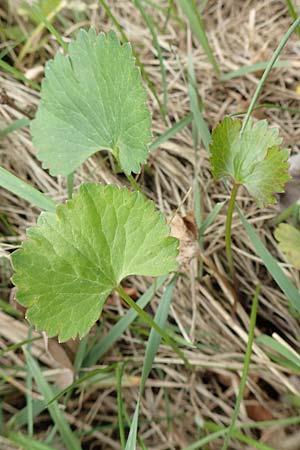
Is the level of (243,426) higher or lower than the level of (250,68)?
lower

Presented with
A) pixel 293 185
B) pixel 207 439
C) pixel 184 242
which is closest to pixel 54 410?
pixel 207 439

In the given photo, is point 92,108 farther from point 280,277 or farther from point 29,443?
point 29,443

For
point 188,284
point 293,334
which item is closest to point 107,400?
point 188,284

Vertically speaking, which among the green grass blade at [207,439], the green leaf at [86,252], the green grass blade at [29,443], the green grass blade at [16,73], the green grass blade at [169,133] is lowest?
the green grass blade at [207,439]

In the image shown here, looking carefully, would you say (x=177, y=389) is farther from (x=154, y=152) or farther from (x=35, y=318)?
(x=154, y=152)

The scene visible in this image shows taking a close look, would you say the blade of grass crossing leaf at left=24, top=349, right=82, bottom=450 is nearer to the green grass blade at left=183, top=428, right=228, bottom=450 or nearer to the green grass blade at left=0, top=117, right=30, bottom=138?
the green grass blade at left=183, top=428, right=228, bottom=450

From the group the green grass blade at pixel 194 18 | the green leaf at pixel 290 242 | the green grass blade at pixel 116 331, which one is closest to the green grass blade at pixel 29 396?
the green grass blade at pixel 116 331

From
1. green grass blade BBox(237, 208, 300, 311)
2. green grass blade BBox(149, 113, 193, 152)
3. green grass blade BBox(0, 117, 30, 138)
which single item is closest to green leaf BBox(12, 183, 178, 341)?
green grass blade BBox(237, 208, 300, 311)

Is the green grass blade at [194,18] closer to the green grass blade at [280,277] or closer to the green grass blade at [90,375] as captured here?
the green grass blade at [280,277]
